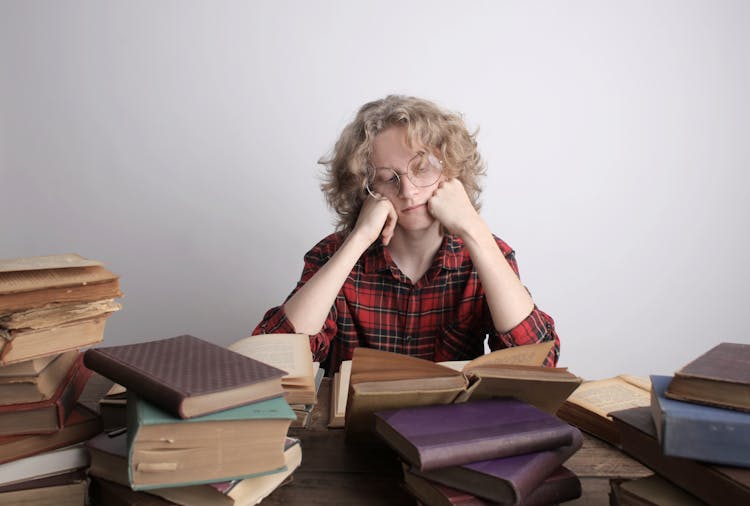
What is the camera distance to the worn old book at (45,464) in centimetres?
81

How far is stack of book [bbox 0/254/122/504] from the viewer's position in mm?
809

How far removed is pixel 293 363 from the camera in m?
1.04

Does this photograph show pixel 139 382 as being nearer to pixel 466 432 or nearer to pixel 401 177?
pixel 466 432

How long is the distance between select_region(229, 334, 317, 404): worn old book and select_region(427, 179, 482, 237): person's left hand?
605 mm

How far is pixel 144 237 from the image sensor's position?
2.52 m

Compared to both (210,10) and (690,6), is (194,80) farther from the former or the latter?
(690,6)

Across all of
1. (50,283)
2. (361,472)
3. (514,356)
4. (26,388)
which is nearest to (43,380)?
(26,388)

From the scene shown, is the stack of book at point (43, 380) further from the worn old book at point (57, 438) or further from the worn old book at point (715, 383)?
the worn old book at point (715, 383)

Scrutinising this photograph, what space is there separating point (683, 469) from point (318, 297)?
100 cm

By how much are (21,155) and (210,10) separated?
984mm

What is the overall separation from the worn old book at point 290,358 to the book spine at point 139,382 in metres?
0.23

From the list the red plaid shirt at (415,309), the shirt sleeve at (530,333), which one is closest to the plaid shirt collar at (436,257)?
A: the red plaid shirt at (415,309)

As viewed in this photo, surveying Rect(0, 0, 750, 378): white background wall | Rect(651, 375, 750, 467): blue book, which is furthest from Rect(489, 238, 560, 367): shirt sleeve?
Rect(0, 0, 750, 378): white background wall

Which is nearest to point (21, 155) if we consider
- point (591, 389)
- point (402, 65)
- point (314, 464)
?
point (402, 65)
